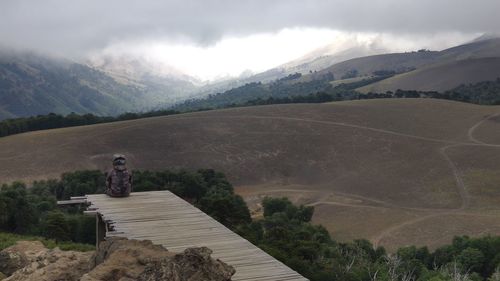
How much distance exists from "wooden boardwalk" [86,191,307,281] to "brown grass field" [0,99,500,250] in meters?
34.1

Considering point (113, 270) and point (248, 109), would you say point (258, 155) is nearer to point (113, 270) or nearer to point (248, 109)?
point (248, 109)

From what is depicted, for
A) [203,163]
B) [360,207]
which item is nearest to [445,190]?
[360,207]

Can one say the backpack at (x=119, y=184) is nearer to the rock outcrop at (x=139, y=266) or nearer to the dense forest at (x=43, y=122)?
the rock outcrop at (x=139, y=266)

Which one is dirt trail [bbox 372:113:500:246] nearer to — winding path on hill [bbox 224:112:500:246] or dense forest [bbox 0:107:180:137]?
winding path on hill [bbox 224:112:500:246]

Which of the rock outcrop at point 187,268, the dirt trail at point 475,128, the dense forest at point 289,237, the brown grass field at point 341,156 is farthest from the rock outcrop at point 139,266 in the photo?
the dirt trail at point 475,128

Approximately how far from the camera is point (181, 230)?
15828mm

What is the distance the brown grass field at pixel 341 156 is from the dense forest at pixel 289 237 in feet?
24.3

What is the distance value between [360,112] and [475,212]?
157ft

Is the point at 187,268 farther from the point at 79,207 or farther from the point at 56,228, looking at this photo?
the point at 79,207

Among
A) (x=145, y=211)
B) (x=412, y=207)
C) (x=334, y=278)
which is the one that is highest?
(x=145, y=211)

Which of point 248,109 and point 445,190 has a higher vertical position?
point 248,109

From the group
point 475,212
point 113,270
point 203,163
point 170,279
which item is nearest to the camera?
point 170,279

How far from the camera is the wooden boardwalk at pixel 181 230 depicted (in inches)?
486

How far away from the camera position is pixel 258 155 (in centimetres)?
8338
